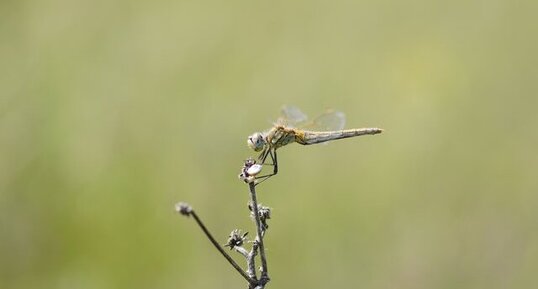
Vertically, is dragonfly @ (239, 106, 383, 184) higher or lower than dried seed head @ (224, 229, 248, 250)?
higher

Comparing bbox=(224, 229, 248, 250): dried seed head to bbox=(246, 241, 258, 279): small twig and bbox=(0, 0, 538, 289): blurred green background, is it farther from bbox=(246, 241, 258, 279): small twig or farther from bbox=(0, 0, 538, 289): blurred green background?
bbox=(0, 0, 538, 289): blurred green background

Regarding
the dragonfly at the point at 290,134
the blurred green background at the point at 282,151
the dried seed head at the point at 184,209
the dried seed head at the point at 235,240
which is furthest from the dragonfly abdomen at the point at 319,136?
the blurred green background at the point at 282,151

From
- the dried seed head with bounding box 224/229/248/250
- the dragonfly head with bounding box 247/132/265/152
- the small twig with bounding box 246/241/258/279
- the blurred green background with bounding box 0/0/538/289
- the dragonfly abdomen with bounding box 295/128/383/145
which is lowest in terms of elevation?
the small twig with bounding box 246/241/258/279

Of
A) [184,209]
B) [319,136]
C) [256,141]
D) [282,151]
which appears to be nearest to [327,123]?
[319,136]

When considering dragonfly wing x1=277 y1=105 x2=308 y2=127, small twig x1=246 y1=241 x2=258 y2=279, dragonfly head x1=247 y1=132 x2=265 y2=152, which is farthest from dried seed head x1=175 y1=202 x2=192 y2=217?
dragonfly wing x1=277 y1=105 x2=308 y2=127

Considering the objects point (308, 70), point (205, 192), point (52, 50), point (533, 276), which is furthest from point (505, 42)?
point (52, 50)

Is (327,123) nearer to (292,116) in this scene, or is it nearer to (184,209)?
(292,116)

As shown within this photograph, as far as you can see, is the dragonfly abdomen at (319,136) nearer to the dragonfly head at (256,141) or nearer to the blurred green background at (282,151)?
the dragonfly head at (256,141)

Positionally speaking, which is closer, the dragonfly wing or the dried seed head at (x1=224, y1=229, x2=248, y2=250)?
the dried seed head at (x1=224, y1=229, x2=248, y2=250)
